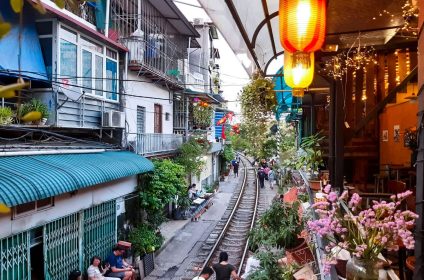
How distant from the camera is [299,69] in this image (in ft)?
13.8

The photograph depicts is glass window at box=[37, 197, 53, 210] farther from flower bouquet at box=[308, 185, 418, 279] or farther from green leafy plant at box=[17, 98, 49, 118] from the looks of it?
flower bouquet at box=[308, 185, 418, 279]

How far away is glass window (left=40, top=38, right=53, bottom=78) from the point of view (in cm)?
1045

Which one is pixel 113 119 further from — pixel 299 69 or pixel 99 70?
pixel 299 69

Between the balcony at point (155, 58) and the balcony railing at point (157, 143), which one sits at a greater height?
the balcony at point (155, 58)

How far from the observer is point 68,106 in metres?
11.1

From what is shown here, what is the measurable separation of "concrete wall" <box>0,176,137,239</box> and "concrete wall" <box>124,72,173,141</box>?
235cm

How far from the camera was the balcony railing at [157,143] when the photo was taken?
1465cm

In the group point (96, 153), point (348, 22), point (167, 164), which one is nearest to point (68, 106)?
point (96, 153)

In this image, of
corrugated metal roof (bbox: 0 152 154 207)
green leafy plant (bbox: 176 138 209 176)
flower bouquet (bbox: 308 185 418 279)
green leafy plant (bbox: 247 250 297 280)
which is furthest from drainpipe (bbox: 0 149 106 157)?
green leafy plant (bbox: 176 138 209 176)

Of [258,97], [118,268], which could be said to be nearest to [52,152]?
[118,268]

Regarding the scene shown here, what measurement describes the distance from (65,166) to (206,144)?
14.5 m

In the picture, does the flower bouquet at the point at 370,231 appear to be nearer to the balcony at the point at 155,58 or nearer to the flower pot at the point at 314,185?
the flower pot at the point at 314,185

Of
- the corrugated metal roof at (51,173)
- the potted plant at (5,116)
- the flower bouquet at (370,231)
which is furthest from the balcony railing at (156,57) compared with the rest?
the flower bouquet at (370,231)

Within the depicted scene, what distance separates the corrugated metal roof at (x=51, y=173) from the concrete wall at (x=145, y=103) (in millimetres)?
3194
